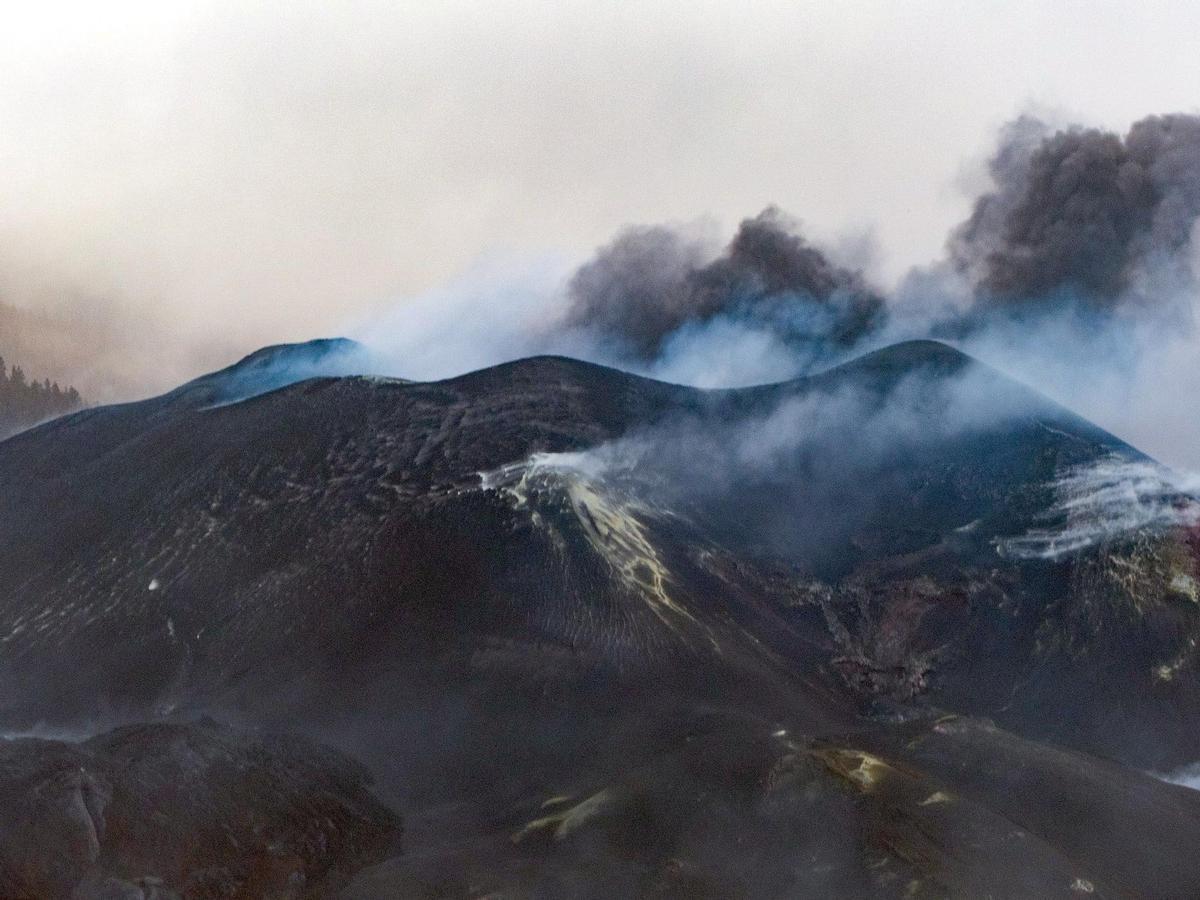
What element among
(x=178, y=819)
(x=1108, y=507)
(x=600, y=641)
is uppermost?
(x=1108, y=507)

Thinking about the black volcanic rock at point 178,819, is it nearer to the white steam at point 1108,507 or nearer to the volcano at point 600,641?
the volcano at point 600,641

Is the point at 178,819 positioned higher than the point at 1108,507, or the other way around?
the point at 1108,507

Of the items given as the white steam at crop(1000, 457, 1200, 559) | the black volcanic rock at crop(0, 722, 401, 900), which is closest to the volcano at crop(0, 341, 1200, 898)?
the black volcanic rock at crop(0, 722, 401, 900)

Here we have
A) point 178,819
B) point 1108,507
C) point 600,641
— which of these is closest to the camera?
point 178,819

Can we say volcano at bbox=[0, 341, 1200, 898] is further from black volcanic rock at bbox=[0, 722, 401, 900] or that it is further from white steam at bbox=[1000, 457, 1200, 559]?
white steam at bbox=[1000, 457, 1200, 559]

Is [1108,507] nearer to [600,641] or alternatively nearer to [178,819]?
[600,641]

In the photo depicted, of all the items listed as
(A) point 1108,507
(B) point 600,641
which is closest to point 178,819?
(B) point 600,641

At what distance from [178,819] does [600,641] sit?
22.4 m

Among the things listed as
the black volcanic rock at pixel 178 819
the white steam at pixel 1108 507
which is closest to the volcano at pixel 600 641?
the black volcanic rock at pixel 178 819

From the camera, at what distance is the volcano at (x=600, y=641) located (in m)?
43.0

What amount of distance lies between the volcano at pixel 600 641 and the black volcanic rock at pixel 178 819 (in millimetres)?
168

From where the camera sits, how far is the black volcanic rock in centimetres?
3912

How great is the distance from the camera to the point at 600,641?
6028 centimetres

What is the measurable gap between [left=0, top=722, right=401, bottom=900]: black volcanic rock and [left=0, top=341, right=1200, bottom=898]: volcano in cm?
17
